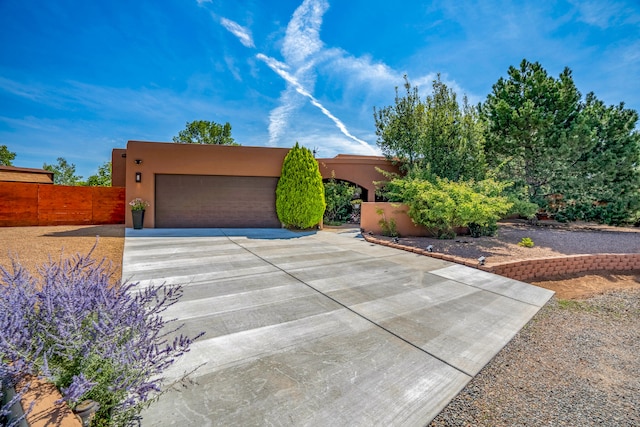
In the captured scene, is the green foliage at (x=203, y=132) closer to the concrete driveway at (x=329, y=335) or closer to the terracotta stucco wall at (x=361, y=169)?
the terracotta stucco wall at (x=361, y=169)

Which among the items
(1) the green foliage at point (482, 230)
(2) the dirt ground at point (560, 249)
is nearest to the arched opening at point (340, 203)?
(2) the dirt ground at point (560, 249)

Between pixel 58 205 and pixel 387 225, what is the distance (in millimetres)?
13124

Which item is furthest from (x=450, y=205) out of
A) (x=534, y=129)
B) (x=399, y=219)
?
(x=534, y=129)

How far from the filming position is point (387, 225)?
9539 millimetres

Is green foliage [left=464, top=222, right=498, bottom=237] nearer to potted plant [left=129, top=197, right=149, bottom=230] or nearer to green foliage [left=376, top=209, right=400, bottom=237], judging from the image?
green foliage [left=376, top=209, right=400, bottom=237]

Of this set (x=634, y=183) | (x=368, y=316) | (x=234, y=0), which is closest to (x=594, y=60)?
(x=634, y=183)

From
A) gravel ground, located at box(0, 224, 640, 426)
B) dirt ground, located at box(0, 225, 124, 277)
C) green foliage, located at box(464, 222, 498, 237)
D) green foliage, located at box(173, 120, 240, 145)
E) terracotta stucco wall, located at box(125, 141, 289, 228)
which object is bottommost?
gravel ground, located at box(0, 224, 640, 426)

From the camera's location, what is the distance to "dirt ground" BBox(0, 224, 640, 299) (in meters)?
5.77

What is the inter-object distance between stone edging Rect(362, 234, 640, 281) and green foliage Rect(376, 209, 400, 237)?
1785 mm

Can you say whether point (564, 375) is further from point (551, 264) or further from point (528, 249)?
point (528, 249)

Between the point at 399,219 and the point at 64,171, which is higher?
the point at 64,171

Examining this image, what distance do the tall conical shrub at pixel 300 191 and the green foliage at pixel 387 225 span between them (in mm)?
2531

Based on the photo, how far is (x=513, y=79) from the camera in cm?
1297

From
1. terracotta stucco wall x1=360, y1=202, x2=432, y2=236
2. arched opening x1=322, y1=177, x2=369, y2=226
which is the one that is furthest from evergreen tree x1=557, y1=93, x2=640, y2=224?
arched opening x1=322, y1=177, x2=369, y2=226
